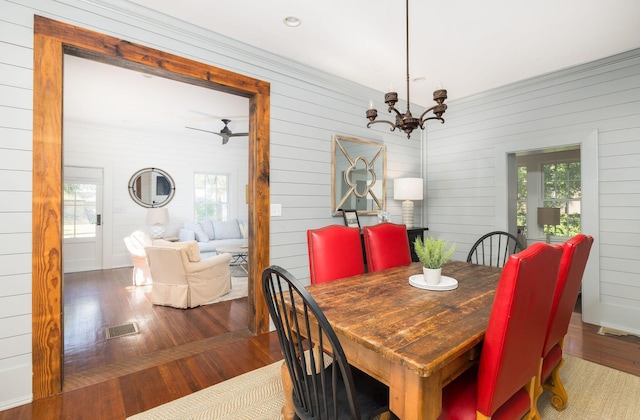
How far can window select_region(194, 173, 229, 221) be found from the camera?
7.21 metres

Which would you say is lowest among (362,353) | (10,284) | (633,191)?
(362,353)

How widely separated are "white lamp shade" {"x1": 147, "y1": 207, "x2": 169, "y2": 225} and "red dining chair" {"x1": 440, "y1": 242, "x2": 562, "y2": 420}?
600cm

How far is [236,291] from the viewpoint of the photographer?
439 cm

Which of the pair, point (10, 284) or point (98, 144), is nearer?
point (10, 284)

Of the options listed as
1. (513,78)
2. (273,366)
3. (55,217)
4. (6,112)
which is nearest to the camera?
(6,112)

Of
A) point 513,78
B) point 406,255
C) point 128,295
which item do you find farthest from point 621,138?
point 128,295

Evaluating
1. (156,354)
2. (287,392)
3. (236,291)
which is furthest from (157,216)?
(287,392)

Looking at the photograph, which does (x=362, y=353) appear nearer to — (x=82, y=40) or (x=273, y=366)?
(x=273, y=366)

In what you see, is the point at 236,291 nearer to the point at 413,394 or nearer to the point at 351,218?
the point at 351,218

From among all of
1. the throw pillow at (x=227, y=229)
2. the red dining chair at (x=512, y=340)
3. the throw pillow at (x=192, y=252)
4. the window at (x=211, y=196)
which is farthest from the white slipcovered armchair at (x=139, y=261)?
the red dining chair at (x=512, y=340)

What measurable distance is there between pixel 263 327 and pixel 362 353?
1933mm

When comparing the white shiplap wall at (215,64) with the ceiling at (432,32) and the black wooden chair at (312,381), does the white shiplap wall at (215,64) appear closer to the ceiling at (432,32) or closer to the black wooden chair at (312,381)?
the ceiling at (432,32)

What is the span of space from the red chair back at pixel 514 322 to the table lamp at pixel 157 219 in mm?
6167

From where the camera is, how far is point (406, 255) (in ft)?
9.00
